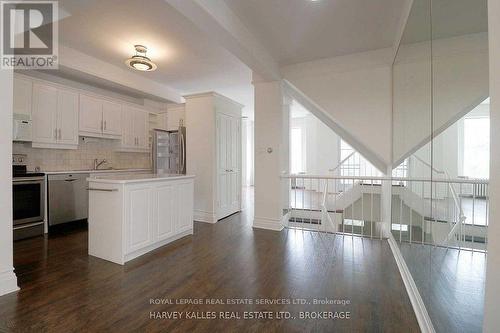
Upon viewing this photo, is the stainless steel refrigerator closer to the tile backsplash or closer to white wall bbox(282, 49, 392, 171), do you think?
the tile backsplash

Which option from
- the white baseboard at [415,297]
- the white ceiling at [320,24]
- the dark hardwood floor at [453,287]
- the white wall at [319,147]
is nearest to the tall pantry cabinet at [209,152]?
the white ceiling at [320,24]

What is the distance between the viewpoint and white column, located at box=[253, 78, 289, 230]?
158 inches

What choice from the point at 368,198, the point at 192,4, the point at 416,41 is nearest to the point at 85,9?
the point at 192,4

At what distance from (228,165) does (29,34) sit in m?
3.55

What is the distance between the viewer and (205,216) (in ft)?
14.9

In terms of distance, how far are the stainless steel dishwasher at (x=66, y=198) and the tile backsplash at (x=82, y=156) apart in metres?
0.59

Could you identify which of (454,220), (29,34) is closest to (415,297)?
(454,220)

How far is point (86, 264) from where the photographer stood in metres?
2.61

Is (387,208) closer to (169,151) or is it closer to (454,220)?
(454,220)

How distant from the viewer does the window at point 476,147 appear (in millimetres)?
884

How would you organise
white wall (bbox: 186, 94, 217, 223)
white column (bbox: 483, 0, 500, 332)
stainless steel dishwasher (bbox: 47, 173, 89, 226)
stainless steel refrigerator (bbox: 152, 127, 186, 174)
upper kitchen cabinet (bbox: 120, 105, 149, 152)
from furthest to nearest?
upper kitchen cabinet (bbox: 120, 105, 149, 152)
stainless steel refrigerator (bbox: 152, 127, 186, 174)
white wall (bbox: 186, 94, 217, 223)
stainless steel dishwasher (bbox: 47, 173, 89, 226)
white column (bbox: 483, 0, 500, 332)

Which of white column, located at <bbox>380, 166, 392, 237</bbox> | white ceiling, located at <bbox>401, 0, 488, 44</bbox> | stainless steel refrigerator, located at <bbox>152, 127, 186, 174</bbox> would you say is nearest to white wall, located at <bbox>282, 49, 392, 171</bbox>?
white column, located at <bbox>380, 166, 392, 237</bbox>

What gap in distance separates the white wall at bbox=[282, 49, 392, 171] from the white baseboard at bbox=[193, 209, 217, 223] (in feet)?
8.99

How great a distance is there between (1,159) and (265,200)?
3234 mm
